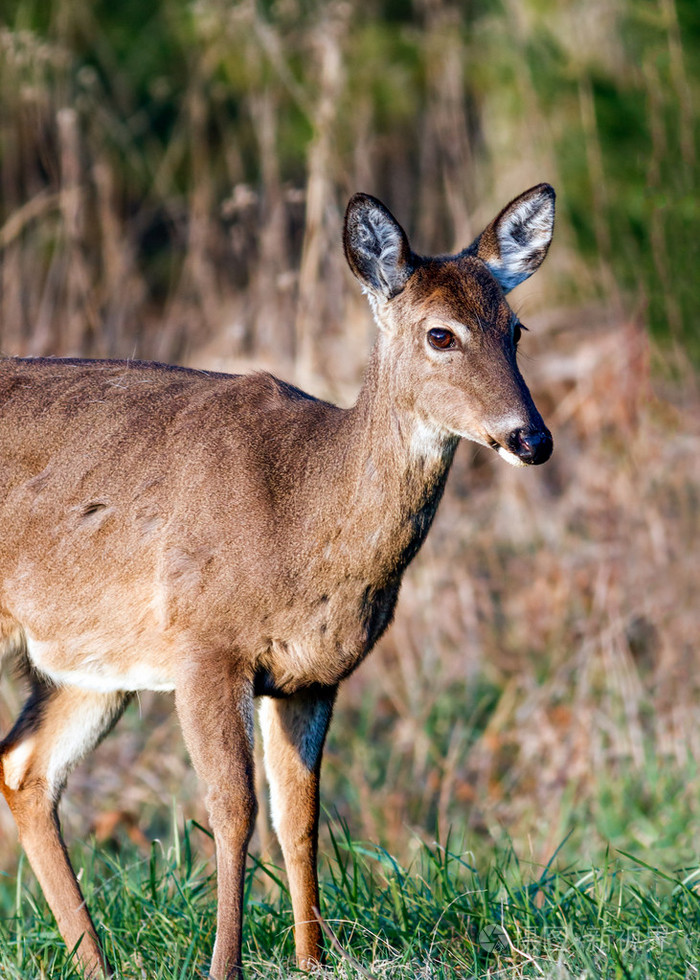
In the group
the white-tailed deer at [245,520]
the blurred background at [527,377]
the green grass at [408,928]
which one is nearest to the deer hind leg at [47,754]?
the white-tailed deer at [245,520]

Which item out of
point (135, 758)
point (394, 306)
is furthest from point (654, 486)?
point (394, 306)

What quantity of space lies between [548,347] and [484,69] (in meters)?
3.40

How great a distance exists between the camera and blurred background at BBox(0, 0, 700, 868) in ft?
24.6

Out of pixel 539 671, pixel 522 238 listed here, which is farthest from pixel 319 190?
pixel 539 671

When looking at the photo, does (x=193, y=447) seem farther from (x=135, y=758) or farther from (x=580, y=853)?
(x=135, y=758)

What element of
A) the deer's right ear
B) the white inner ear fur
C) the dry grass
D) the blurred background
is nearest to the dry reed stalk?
the blurred background

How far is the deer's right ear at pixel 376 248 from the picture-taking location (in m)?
4.42

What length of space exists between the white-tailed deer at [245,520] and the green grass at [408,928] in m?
0.15

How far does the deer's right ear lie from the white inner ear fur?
0.39 metres

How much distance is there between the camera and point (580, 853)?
6805mm

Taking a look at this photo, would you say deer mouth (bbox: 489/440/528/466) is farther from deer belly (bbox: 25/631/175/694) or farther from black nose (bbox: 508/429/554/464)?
deer belly (bbox: 25/631/175/694)

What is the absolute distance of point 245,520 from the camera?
433cm

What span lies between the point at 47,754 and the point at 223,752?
1.04m

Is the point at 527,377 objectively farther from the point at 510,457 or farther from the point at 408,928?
the point at 408,928
